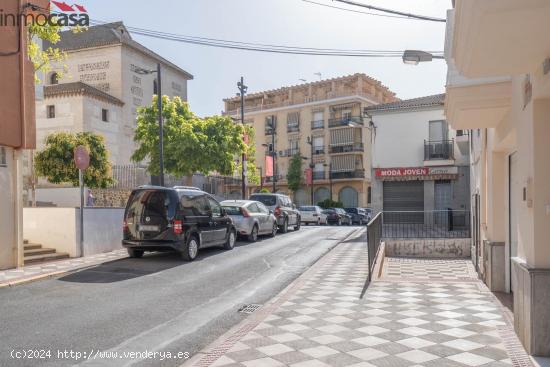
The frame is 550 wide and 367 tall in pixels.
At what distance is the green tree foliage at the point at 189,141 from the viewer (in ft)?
78.9

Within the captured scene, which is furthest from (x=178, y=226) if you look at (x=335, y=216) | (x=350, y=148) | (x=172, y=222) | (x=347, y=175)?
(x=350, y=148)

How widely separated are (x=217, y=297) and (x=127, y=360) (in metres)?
3.28

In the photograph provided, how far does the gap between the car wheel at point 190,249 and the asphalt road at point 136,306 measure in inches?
8.2

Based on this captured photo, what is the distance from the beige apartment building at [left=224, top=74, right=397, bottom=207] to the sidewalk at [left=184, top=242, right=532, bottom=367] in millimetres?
44481

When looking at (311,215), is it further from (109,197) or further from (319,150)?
(319,150)

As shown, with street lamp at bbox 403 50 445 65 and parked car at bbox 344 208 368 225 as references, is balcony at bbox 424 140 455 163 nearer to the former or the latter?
parked car at bbox 344 208 368 225

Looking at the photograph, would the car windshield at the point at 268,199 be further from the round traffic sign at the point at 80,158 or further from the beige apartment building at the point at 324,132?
the beige apartment building at the point at 324,132

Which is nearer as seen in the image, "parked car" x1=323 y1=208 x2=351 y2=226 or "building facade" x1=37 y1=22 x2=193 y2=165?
"building facade" x1=37 y1=22 x2=193 y2=165

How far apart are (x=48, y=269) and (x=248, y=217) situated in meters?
7.45

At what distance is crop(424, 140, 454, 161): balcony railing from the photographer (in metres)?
27.8

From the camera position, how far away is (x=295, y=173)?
2286 inches

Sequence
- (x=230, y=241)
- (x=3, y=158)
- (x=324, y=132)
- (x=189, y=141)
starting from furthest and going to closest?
(x=324, y=132)
(x=189, y=141)
(x=230, y=241)
(x=3, y=158)

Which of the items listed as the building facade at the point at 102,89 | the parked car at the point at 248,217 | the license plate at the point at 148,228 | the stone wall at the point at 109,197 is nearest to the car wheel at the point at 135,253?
the license plate at the point at 148,228

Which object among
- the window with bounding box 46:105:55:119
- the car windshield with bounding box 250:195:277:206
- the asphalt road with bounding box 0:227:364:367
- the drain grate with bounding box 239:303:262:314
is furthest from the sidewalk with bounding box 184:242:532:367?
the window with bounding box 46:105:55:119
